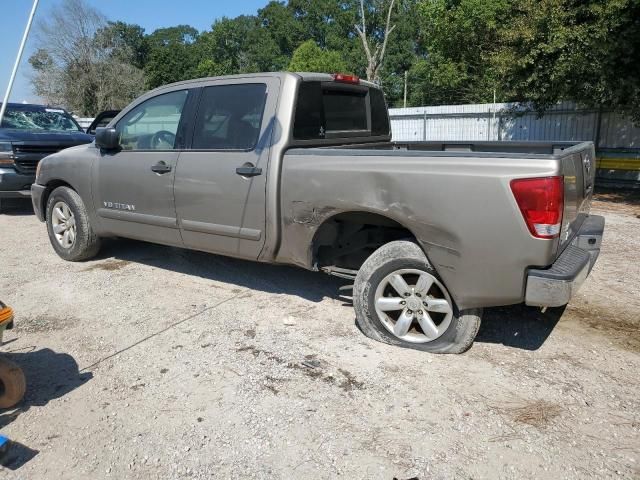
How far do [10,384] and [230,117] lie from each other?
2.57 metres

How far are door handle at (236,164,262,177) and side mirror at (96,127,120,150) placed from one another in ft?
5.37

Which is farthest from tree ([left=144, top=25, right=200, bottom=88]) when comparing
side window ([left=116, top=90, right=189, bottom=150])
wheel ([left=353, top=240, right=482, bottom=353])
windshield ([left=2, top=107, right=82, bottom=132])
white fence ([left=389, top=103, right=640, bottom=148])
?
wheel ([left=353, top=240, right=482, bottom=353])

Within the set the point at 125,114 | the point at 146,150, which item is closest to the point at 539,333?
the point at 146,150

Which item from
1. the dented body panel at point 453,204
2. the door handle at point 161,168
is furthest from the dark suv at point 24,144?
the dented body panel at point 453,204

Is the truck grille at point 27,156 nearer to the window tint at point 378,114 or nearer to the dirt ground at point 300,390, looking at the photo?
the dirt ground at point 300,390

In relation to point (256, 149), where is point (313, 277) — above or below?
below

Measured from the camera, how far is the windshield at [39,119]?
9797 mm

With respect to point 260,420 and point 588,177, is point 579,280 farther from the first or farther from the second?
point 260,420

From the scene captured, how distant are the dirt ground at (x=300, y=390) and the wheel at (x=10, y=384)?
0.12 meters

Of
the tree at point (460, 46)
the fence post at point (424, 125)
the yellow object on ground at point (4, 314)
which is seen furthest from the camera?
the tree at point (460, 46)

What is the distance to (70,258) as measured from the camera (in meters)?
6.01

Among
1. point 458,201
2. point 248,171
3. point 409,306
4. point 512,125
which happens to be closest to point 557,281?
point 458,201

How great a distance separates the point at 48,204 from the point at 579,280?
5465 mm

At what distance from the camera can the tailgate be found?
3207 mm
